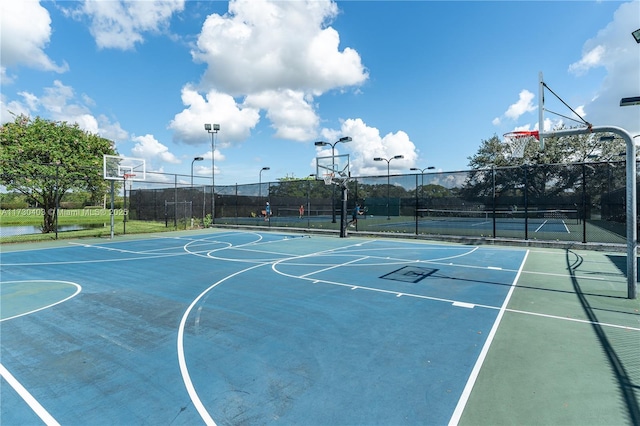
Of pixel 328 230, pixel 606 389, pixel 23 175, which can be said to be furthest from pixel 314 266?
pixel 23 175

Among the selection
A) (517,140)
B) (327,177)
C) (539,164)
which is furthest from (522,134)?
(539,164)

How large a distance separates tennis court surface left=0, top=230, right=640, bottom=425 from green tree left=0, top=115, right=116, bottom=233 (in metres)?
14.9

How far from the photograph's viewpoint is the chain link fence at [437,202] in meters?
18.0

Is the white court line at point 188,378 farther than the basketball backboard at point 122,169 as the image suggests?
No

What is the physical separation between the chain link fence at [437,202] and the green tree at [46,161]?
4430 mm

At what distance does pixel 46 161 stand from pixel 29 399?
24.6 meters

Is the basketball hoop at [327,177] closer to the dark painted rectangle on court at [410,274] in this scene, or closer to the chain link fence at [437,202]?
the chain link fence at [437,202]

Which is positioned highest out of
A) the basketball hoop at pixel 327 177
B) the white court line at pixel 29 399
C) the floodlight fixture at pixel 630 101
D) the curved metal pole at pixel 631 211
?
the floodlight fixture at pixel 630 101

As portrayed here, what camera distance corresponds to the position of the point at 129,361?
4.26m

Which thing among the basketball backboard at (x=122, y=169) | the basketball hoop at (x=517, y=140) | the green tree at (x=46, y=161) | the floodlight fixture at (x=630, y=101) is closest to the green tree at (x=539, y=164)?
the basketball hoop at (x=517, y=140)

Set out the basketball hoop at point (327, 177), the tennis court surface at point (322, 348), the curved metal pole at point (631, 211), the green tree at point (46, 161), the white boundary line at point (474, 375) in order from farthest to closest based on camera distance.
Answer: the green tree at point (46, 161), the basketball hoop at point (327, 177), the curved metal pole at point (631, 211), the tennis court surface at point (322, 348), the white boundary line at point (474, 375)

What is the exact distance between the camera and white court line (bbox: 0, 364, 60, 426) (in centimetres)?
313

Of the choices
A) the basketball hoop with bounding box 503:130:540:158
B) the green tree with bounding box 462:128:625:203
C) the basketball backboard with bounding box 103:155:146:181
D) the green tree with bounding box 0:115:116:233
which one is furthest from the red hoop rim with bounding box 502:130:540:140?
the green tree with bounding box 0:115:116:233

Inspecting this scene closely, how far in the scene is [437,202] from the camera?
63.1 feet
